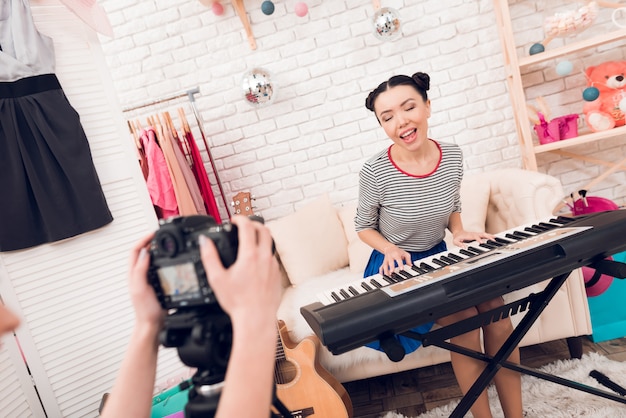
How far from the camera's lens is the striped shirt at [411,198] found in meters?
1.56

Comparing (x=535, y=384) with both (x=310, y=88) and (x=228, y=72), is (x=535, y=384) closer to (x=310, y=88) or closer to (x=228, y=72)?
(x=310, y=88)

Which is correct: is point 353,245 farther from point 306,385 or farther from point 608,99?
point 608,99

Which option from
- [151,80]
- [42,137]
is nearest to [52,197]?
[42,137]

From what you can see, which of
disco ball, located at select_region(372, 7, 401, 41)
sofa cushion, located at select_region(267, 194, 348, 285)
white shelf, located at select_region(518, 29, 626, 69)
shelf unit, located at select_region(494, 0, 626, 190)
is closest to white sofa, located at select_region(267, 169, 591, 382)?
sofa cushion, located at select_region(267, 194, 348, 285)

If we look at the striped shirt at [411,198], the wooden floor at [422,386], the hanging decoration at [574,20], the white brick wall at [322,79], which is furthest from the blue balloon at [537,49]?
the wooden floor at [422,386]

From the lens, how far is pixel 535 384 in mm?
1679

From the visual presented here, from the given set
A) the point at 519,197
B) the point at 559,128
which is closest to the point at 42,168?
the point at 519,197

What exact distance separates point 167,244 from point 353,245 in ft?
6.07

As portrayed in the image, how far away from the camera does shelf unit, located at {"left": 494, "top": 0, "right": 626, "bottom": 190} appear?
6.63 ft

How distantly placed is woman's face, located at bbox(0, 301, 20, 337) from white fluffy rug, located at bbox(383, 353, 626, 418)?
5.21 ft

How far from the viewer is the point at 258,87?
2355 mm

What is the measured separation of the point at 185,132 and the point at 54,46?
74cm

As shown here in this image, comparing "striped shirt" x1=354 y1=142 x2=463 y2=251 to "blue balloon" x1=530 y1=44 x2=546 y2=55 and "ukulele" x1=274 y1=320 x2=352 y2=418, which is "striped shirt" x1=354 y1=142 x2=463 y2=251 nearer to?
"ukulele" x1=274 y1=320 x2=352 y2=418

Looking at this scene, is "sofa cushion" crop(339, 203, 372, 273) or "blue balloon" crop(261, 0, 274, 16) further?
"blue balloon" crop(261, 0, 274, 16)
